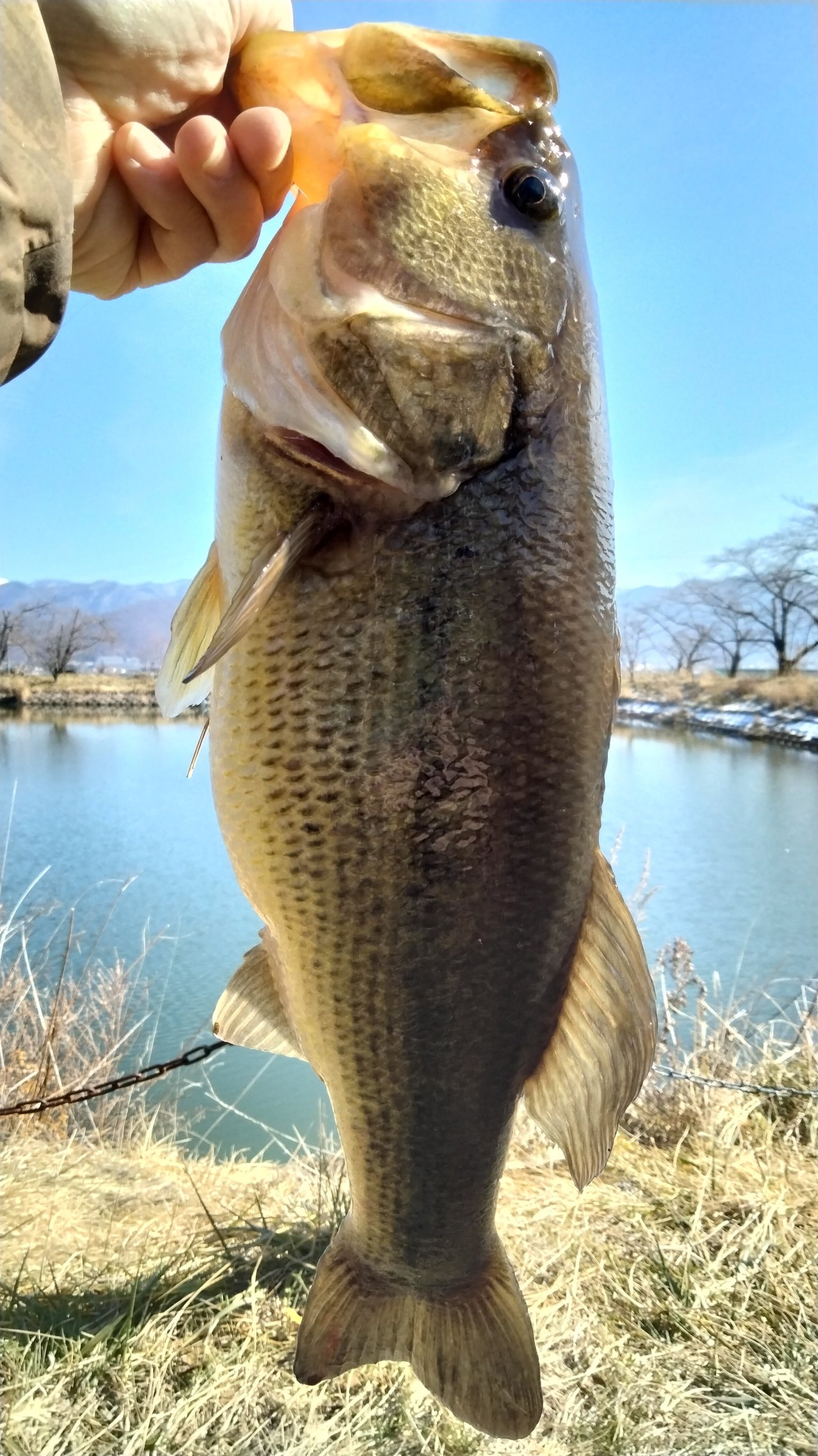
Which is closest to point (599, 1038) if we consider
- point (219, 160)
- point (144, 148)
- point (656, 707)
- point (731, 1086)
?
point (219, 160)

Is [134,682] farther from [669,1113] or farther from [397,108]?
[397,108]

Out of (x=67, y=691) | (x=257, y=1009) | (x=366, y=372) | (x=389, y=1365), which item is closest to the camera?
(x=366, y=372)

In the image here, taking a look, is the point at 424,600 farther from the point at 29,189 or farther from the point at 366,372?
the point at 29,189

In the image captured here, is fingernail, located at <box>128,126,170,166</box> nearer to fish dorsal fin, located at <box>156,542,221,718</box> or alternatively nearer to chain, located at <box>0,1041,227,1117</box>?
fish dorsal fin, located at <box>156,542,221,718</box>

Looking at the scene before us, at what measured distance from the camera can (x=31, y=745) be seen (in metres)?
24.6

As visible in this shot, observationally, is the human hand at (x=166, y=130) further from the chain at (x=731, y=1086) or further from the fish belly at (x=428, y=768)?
the chain at (x=731, y=1086)

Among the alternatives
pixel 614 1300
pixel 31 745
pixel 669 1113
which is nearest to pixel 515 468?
pixel 614 1300

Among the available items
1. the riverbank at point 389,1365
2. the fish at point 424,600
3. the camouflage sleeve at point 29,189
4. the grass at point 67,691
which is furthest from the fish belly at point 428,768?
the grass at point 67,691

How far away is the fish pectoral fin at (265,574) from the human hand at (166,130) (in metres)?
0.61

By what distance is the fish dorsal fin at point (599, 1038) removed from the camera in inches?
64.9

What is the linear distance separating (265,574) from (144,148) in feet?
2.90

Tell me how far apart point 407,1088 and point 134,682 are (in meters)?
22.7

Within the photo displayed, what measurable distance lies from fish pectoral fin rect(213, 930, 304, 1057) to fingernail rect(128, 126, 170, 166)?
1.47m

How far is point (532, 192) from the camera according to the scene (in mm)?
1495
